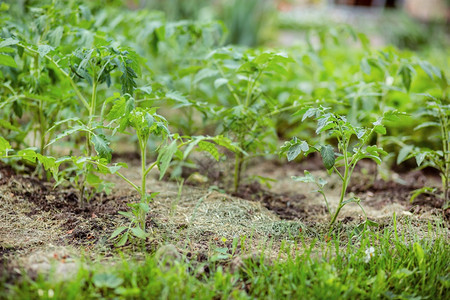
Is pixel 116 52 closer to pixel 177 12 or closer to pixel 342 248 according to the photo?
pixel 342 248

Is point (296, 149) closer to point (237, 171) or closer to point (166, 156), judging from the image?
point (166, 156)

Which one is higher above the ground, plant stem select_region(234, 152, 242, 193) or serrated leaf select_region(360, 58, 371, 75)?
serrated leaf select_region(360, 58, 371, 75)

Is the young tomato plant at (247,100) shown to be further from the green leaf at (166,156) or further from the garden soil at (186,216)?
the green leaf at (166,156)

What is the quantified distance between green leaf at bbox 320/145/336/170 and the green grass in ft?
1.08

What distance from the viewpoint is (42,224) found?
73.8 inches

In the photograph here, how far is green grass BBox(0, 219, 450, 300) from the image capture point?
136cm

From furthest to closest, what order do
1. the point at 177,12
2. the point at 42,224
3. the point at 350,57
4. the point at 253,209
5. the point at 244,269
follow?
the point at 177,12, the point at 350,57, the point at 253,209, the point at 42,224, the point at 244,269

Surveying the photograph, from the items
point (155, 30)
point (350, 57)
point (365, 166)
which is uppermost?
point (155, 30)

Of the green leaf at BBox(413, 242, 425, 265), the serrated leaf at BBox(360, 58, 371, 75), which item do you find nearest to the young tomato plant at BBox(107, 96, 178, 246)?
the green leaf at BBox(413, 242, 425, 265)

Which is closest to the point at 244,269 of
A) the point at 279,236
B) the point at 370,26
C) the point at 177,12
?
the point at 279,236

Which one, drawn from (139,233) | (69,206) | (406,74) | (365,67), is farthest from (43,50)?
(406,74)

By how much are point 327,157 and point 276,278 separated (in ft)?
1.74

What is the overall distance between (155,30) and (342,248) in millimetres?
1637

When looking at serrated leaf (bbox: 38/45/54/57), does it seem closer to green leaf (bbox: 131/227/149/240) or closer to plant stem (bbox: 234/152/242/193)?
green leaf (bbox: 131/227/149/240)
